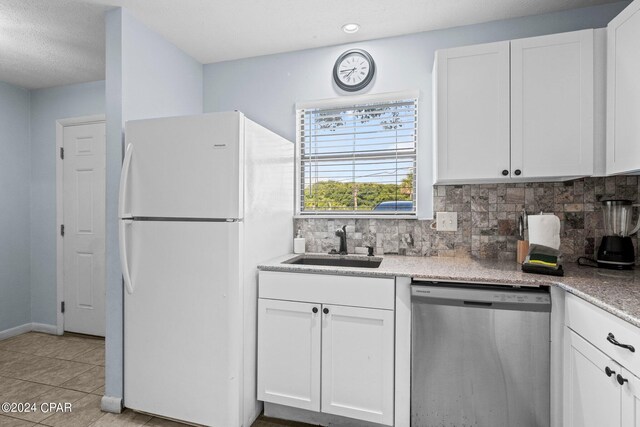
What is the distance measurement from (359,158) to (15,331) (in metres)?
3.92

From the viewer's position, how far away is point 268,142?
219 cm

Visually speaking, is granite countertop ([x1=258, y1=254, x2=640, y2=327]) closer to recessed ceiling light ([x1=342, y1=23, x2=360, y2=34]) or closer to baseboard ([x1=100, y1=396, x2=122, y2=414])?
baseboard ([x1=100, y1=396, x2=122, y2=414])

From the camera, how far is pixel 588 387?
1.35 metres

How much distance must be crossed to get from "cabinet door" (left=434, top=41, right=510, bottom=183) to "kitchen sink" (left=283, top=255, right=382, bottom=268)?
73 cm

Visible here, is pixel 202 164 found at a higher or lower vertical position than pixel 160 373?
higher

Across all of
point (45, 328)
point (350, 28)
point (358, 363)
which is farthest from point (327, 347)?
point (45, 328)

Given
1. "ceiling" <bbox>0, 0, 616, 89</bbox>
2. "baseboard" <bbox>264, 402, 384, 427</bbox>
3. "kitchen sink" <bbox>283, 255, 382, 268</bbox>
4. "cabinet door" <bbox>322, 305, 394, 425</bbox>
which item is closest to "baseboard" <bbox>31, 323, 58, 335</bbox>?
"ceiling" <bbox>0, 0, 616, 89</bbox>

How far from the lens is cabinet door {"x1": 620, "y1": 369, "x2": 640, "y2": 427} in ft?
3.46

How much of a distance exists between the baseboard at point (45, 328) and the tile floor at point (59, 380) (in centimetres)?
6

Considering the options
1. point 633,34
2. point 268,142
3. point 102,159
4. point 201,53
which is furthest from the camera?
point 102,159

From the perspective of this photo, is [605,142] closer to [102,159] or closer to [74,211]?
[102,159]

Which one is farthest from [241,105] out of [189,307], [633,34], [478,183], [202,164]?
[633,34]

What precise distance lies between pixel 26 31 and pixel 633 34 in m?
3.74

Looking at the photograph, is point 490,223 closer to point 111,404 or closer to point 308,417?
point 308,417
